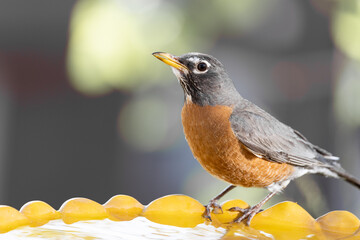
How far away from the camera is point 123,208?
202 cm

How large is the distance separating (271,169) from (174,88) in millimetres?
3197

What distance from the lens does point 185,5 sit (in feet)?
14.0

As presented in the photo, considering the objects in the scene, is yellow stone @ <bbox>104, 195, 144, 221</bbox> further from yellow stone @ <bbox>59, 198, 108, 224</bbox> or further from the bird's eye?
the bird's eye

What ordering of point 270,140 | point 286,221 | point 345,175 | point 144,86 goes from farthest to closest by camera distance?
point 144,86, point 345,175, point 270,140, point 286,221

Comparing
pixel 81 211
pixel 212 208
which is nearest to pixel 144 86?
pixel 212 208

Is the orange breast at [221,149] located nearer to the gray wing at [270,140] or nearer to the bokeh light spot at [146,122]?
the gray wing at [270,140]

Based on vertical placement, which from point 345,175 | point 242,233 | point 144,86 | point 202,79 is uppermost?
point 144,86

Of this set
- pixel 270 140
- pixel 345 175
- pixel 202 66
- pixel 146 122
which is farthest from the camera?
pixel 146 122

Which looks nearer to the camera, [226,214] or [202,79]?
[226,214]

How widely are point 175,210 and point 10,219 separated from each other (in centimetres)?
60

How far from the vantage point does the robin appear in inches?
82.6

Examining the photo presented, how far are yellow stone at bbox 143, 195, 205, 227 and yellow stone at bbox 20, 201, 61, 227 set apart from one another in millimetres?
343

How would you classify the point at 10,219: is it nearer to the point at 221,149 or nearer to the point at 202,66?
the point at 221,149

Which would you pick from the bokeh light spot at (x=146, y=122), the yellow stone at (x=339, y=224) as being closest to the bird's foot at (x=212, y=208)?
the yellow stone at (x=339, y=224)
